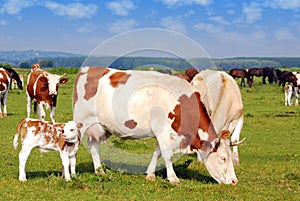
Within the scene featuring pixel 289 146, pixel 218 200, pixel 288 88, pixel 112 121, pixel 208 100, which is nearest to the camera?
pixel 218 200

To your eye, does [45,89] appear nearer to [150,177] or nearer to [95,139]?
[95,139]

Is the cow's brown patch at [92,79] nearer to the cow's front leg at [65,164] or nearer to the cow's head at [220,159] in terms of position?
the cow's front leg at [65,164]

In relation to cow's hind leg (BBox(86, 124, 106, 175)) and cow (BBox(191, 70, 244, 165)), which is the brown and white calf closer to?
cow (BBox(191, 70, 244, 165))

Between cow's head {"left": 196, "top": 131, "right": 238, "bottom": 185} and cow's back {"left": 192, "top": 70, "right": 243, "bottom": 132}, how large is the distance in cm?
226

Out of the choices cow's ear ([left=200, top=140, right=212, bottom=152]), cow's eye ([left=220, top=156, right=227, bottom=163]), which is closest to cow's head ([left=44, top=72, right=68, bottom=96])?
cow's ear ([left=200, top=140, right=212, bottom=152])

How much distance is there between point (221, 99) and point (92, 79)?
3218 mm

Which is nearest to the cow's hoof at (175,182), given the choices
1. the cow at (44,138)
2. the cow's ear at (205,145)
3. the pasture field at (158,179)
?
the pasture field at (158,179)

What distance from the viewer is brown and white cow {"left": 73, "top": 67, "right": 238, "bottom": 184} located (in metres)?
9.18

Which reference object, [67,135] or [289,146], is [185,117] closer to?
[67,135]

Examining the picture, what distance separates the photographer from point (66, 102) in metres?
31.1

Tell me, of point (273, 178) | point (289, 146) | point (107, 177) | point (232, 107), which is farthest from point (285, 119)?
point (107, 177)

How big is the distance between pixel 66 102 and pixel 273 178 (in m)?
22.5

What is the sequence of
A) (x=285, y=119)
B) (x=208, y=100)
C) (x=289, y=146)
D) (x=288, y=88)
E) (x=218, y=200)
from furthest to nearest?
(x=288, y=88) < (x=285, y=119) < (x=289, y=146) < (x=208, y=100) < (x=218, y=200)

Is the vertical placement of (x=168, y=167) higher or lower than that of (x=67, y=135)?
lower
